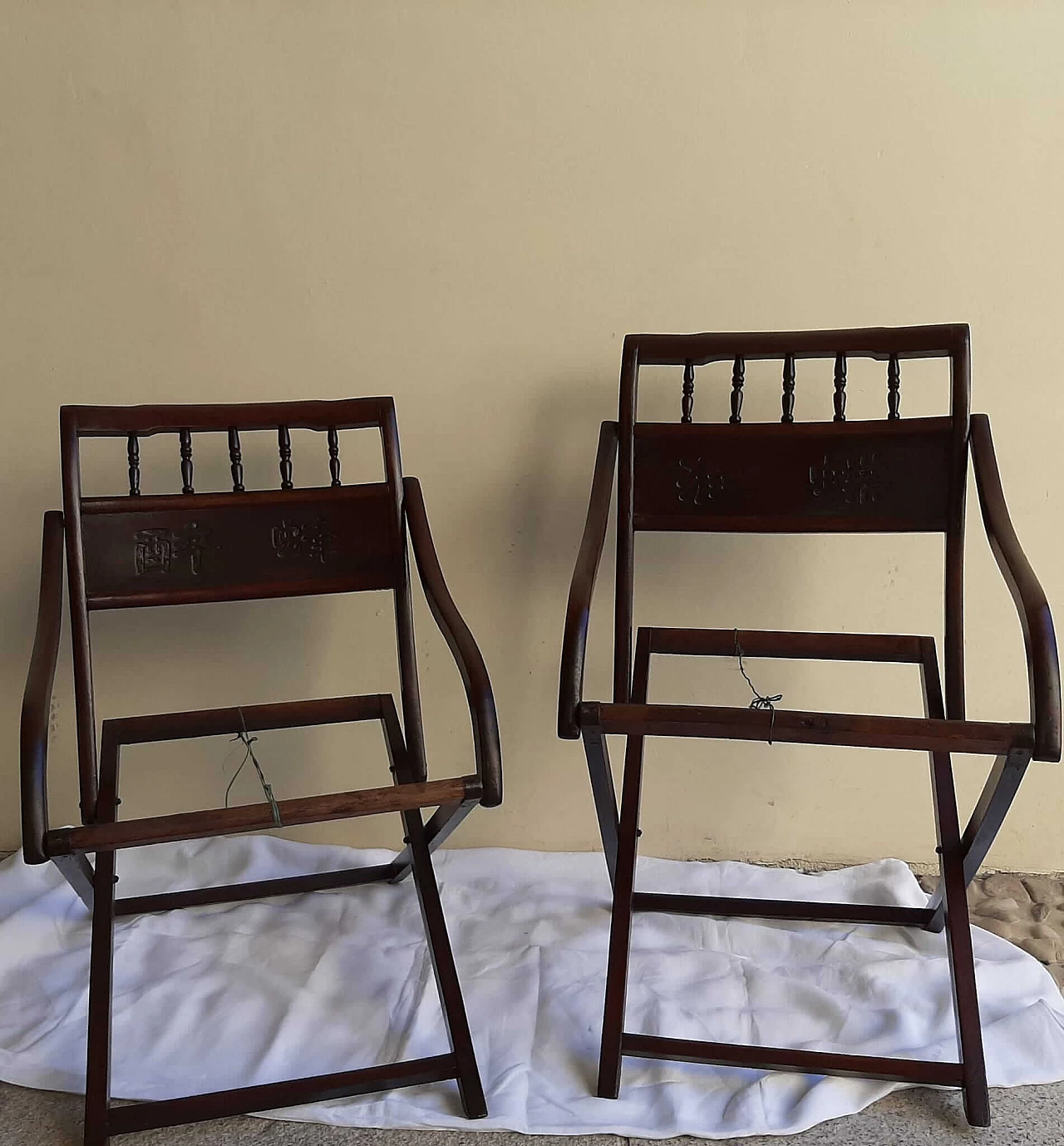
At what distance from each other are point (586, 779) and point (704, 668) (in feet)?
0.97

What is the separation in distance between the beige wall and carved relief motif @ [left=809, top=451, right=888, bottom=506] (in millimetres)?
233

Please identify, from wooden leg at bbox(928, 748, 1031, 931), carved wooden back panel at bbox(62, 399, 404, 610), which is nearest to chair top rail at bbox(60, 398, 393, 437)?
carved wooden back panel at bbox(62, 399, 404, 610)

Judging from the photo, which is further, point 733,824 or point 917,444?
point 733,824

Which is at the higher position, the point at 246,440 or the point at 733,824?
the point at 246,440

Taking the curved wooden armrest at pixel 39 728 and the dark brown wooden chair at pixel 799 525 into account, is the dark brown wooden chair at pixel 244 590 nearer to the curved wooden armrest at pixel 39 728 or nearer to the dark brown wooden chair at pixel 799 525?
the curved wooden armrest at pixel 39 728

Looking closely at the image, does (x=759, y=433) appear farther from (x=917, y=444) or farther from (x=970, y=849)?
(x=970, y=849)

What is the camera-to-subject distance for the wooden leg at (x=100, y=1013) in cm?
122

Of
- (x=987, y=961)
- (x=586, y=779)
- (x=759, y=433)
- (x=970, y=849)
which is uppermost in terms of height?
(x=759, y=433)

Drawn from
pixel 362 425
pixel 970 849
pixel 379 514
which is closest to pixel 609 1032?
pixel 970 849

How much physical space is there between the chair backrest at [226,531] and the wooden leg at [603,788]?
0.97ft

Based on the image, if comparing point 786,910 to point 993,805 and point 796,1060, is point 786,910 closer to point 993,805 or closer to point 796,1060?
point 796,1060

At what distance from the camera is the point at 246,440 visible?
1.72 meters

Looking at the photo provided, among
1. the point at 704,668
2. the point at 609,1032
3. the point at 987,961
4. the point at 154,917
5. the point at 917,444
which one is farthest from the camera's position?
the point at 704,668

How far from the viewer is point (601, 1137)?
1.27 metres
